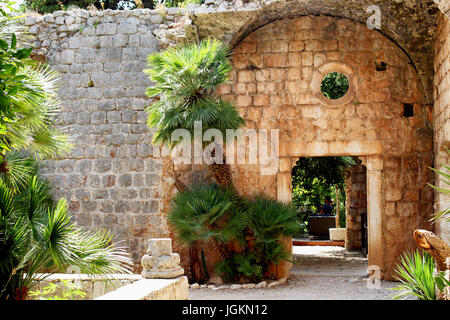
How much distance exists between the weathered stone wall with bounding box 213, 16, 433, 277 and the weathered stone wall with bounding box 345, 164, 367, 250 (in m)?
4.32

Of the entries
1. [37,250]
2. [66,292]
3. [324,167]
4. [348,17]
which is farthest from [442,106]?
[324,167]

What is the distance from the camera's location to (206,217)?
8023mm

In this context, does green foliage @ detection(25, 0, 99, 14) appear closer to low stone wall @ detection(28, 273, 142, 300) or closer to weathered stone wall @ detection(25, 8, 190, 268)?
weathered stone wall @ detection(25, 8, 190, 268)

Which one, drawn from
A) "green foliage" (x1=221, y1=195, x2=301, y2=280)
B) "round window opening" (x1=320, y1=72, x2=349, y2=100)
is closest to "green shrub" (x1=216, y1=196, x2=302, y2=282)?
"green foliage" (x1=221, y1=195, x2=301, y2=280)

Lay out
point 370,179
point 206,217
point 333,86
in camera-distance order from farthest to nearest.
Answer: point 333,86
point 370,179
point 206,217

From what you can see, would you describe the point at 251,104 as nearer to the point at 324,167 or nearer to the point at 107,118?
the point at 107,118

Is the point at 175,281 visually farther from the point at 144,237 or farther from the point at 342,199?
the point at 342,199

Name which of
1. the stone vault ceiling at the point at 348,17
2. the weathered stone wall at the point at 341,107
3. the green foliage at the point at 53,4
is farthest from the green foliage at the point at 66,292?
the green foliage at the point at 53,4

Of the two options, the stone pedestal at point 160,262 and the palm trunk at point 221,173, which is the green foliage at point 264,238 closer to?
the palm trunk at point 221,173

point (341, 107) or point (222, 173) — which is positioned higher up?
point (341, 107)

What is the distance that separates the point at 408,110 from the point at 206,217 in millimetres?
4030

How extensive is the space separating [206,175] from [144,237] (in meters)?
1.47

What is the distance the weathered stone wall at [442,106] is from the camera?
7758 millimetres

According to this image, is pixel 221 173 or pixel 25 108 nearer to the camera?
pixel 25 108
